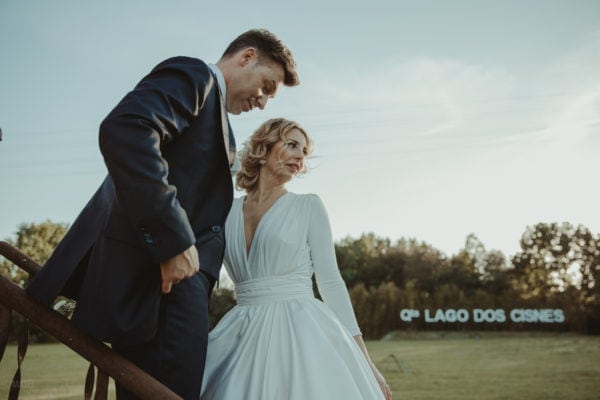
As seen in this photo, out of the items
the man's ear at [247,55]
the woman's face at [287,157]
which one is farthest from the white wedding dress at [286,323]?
the man's ear at [247,55]

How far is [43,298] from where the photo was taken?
137 centimetres

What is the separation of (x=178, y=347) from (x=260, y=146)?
1449 millimetres

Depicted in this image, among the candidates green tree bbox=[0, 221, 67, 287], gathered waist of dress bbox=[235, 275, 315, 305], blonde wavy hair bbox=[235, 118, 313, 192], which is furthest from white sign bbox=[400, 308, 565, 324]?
gathered waist of dress bbox=[235, 275, 315, 305]

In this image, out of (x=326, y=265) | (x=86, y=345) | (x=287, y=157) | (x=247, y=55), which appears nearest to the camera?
(x=86, y=345)

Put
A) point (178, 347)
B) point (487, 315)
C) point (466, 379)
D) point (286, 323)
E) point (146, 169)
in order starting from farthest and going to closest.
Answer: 1. point (487, 315)
2. point (466, 379)
3. point (286, 323)
4. point (178, 347)
5. point (146, 169)

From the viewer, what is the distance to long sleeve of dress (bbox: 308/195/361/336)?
7.26 ft

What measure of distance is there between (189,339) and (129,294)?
0.24 meters

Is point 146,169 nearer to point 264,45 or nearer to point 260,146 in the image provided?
point 264,45

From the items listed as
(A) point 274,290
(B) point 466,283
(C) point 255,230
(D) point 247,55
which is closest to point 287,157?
(C) point 255,230

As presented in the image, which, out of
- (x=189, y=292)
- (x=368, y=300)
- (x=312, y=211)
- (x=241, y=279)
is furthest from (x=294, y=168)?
(x=368, y=300)

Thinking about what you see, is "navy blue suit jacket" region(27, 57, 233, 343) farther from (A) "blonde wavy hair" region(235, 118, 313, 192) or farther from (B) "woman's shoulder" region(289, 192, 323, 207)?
(A) "blonde wavy hair" region(235, 118, 313, 192)

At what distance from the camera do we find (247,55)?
5.77 ft

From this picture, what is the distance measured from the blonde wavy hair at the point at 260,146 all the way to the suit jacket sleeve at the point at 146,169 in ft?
4.39

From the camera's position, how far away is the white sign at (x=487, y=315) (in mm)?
31906
